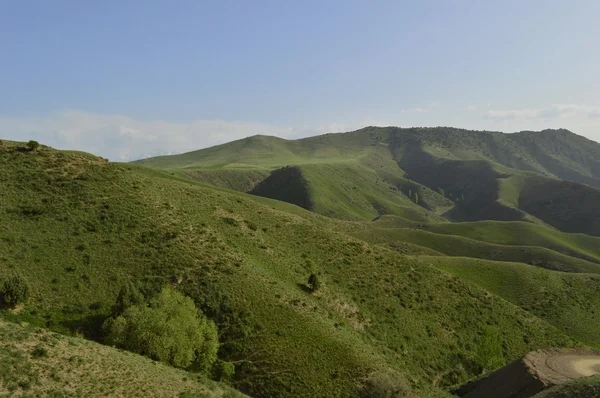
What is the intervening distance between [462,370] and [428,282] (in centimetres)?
1761

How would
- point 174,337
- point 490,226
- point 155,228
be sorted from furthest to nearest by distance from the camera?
1. point 490,226
2. point 155,228
3. point 174,337

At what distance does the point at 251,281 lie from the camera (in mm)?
46812

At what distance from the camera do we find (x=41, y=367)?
24469 mm

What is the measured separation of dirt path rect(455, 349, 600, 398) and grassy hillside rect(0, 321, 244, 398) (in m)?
30.4

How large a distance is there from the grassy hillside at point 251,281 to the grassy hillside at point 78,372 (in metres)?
6.50

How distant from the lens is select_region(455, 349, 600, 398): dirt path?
39.5 m

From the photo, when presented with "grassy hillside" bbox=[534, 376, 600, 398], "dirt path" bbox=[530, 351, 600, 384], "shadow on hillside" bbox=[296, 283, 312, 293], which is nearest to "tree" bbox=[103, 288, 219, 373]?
"shadow on hillside" bbox=[296, 283, 312, 293]

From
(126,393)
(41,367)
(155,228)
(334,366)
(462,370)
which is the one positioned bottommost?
(462,370)

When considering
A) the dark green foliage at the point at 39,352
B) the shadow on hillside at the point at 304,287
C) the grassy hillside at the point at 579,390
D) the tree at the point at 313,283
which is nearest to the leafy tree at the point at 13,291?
the dark green foliage at the point at 39,352

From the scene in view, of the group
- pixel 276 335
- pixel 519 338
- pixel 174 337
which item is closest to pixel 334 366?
pixel 276 335

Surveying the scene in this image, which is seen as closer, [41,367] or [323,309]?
[41,367]

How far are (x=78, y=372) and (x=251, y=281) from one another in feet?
76.7

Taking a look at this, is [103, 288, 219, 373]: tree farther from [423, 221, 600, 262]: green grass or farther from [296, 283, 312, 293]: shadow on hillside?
[423, 221, 600, 262]: green grass

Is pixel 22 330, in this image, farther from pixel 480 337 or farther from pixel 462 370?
pixel 480 337
